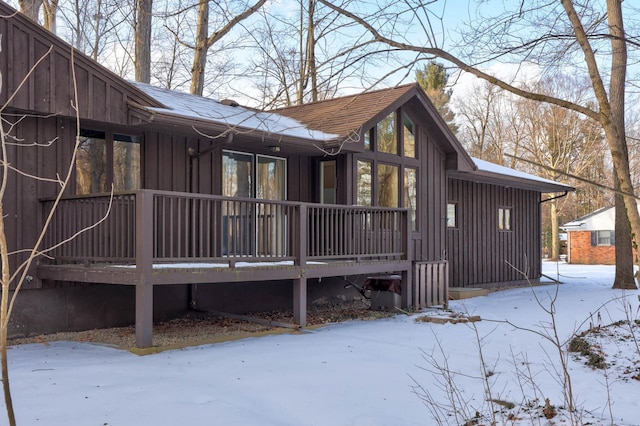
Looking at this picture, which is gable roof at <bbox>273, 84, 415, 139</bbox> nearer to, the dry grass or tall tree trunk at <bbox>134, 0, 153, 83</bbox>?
the dry grass

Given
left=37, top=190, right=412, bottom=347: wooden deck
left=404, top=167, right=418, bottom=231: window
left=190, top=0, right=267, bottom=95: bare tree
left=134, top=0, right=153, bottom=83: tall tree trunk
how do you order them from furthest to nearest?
1. left=190, top=0, right=267, bottom=95: bare tree
2. left=134, top=0, right=153, bottom=83: tall tree trunk
3. left=404, top=167, right=418, bottom=231: window
4. left=37, top=190, right=412, bottom=347: wooden deck

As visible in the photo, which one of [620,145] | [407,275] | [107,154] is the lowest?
[407,275]

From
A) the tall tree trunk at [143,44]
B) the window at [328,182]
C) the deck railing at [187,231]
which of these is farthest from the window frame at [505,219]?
the tall tree trunk at [143,44]

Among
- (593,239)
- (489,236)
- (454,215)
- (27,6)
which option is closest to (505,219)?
(489,236)

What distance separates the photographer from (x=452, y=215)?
639 inches

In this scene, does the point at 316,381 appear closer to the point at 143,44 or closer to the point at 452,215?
the point at 452,215

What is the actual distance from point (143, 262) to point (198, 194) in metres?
1.18

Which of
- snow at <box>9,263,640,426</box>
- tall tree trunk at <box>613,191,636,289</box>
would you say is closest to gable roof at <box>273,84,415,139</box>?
snow at <box>9,263,640,426</box>

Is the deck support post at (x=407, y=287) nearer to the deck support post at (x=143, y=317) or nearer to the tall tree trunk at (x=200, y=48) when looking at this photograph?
the deck support post at (x=143, y=317)

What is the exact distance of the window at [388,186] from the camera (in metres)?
13.1

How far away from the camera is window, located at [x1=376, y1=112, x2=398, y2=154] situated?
1302 centimetres

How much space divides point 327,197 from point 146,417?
7978mm

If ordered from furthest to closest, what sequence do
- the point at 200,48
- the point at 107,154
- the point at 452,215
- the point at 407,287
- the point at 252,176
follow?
1. the point at 200,48
2. the point at 452,215
3. the point at 407,287
4. the point at 252,176
5. the point at 107,154

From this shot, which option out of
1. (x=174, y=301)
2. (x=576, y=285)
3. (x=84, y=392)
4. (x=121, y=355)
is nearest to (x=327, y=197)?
(x=174, y=301)
